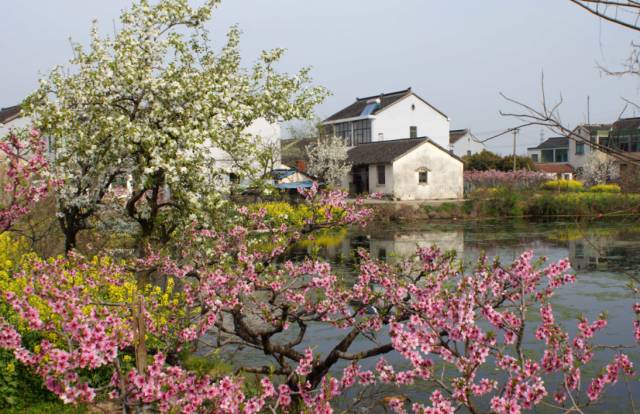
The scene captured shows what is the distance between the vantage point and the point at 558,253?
2398 centimetres

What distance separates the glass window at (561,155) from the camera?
259ft

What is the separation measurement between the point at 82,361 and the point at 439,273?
500cm

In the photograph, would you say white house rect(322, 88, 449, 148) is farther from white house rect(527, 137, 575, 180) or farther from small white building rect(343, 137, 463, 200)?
white house rect(527, 137, 575, 180)

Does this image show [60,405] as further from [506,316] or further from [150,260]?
[506,316]

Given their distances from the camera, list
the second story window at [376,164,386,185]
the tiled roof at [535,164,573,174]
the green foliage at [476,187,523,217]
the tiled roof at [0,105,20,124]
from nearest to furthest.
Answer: the green foliage at [476,187,523,217] < the tiled roof at [0,105,20,124] < the second story window at [376,164,386,185] < the tiled roof at [535,164,573,174]

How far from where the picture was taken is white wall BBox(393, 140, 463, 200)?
46406mm

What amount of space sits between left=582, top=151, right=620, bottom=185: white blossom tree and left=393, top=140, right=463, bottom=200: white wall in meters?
19.1

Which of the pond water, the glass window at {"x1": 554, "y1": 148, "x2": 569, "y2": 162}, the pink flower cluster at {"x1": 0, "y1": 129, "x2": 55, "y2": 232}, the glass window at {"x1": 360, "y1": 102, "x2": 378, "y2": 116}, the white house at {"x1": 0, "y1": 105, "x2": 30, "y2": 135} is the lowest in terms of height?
the pond water

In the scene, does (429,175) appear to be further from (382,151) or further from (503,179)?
(503,179)

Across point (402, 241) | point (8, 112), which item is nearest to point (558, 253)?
point (402, 241)

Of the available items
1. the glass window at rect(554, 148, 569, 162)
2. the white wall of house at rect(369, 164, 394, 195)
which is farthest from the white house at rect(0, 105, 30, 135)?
the glass window at rect(554, 148, 569, 162)

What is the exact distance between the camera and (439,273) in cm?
786

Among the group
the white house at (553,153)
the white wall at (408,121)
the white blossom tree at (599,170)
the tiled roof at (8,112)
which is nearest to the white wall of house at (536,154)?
the white house at (553,153)

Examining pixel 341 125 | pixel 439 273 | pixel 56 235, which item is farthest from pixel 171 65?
pixel 341 125
